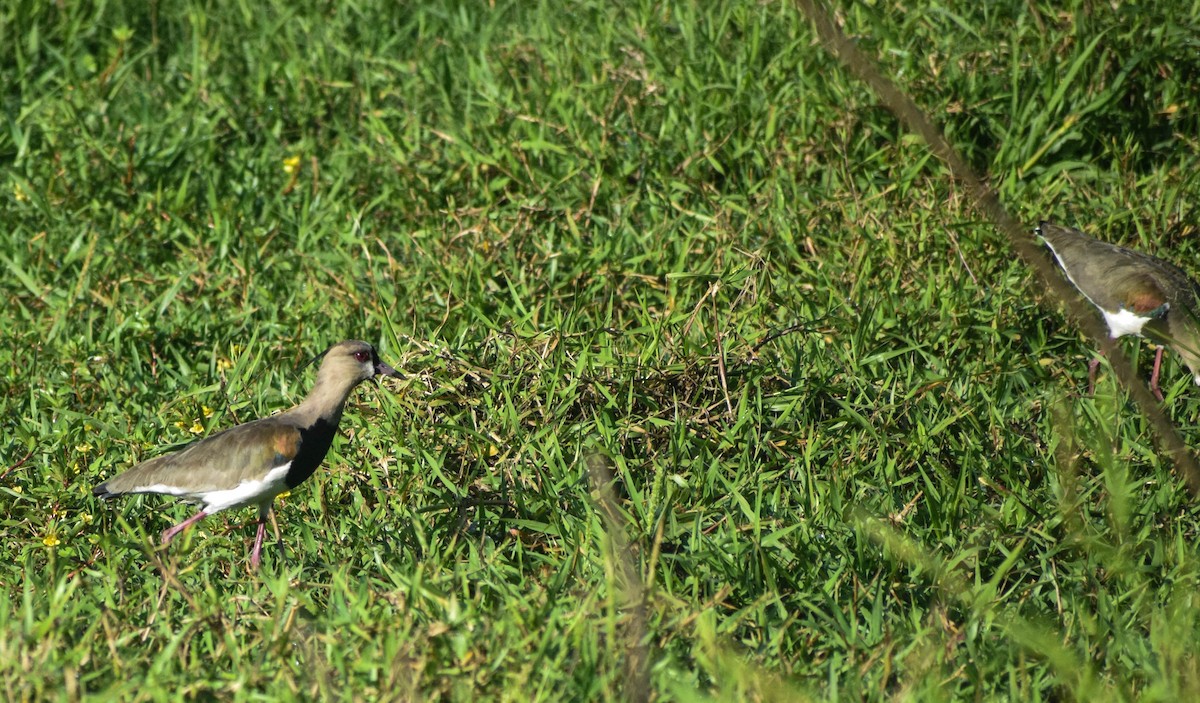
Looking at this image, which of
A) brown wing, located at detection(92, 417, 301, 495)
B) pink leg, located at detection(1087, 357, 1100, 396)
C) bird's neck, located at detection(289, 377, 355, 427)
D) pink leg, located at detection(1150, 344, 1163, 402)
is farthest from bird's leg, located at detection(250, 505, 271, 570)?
pink leg, located at detection(1150, 344, 1163, 402)

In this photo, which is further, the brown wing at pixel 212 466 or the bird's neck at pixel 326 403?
the bird's neck at pixel 326 403

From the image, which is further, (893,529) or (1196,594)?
(893,529)

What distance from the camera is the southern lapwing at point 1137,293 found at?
5.34 metres

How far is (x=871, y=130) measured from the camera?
6.37 m

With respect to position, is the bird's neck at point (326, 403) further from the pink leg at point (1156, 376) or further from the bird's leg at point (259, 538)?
the pink leg at point (1156, 376)

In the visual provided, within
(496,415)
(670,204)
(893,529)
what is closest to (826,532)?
(893,529)

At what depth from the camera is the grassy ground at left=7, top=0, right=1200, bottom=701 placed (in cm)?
364

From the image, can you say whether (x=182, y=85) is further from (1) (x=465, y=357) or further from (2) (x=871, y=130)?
(2) (x=871, y=130)

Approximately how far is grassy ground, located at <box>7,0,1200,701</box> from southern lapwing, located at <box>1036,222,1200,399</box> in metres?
0.22

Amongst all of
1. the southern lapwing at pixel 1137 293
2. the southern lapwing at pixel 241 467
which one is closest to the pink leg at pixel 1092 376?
the southern lapwing at pixel 1137 293

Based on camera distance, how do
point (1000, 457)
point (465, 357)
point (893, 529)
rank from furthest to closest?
point (465, 357) < point (1000, 457) < point (893, 529)

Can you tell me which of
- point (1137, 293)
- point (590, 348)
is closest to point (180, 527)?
point (590, 348)

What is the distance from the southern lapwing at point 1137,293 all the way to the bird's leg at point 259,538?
323 cm

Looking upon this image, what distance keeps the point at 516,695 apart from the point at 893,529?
161cm
